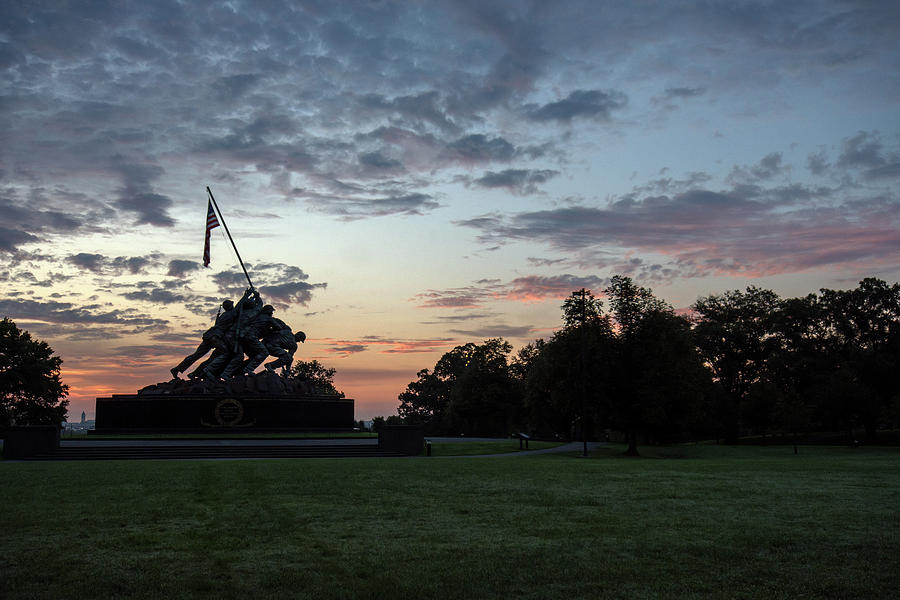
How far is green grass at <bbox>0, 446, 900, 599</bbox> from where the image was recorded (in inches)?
270

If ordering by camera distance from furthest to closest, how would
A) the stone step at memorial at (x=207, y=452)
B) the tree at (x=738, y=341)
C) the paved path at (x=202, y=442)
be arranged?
the tree at (x=738, y=341)
the paved path at (x=202, y=442)
the stone step at memorial at (x=207, y=452)

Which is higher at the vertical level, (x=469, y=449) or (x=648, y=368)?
(x=648, y=368)

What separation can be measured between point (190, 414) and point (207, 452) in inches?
432

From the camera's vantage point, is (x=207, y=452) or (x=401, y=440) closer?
(x=207, y=452)

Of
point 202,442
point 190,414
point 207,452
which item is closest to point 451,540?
point 207,452

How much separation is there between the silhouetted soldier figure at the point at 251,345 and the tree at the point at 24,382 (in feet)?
64.9

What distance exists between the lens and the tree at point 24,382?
55.8 m

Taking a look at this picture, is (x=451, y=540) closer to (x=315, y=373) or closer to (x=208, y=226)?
(x=208, y=226)

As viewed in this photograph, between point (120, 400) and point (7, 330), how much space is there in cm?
2226

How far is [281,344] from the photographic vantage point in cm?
4872

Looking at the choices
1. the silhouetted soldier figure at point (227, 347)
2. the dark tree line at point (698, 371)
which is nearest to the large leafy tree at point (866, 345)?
the dark tree line at point (698, 371)

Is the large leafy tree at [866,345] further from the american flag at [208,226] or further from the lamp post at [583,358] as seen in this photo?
the american flag at [208,226]

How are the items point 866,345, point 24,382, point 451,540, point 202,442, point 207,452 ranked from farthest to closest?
1. point 866,345
2. point 24,382
3. point 202,442
4. point 207,452
5. point 451,540

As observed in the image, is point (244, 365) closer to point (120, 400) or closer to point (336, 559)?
point (120, 400)
